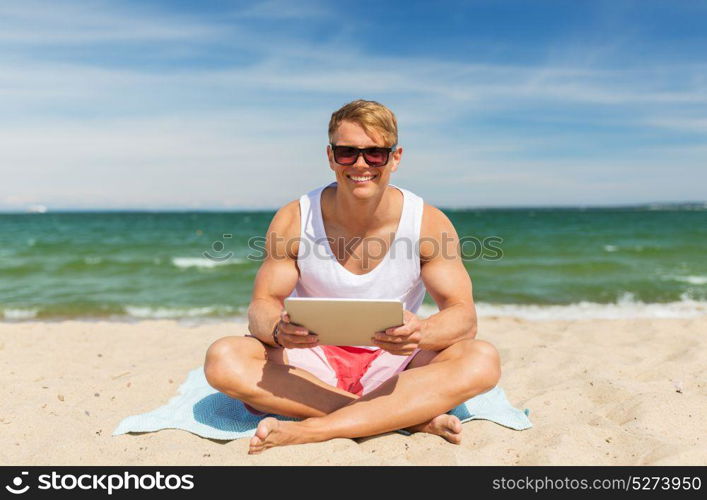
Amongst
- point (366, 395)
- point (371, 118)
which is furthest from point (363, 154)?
point (366, 395)

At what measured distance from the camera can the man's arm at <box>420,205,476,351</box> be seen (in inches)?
136

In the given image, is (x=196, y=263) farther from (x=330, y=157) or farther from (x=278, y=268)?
(x=330, y=157)

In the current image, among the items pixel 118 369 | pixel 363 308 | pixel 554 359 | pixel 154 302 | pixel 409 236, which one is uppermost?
pixel 409 236

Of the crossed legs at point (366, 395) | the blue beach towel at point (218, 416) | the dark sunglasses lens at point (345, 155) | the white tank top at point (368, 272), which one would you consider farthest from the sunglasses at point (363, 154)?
the blue beach towel at point (218, 416)

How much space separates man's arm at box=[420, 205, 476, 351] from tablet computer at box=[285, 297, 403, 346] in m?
0.68

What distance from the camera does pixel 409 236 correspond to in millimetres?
3586

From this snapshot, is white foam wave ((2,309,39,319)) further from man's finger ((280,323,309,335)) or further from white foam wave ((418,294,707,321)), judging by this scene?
man's finger ((280,323,309,335))

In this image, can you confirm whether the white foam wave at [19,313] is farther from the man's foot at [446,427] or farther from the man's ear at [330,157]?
the man's foot at [446,427]

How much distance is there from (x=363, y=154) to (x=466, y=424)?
6.10 ft

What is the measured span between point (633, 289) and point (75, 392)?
9.91 metres

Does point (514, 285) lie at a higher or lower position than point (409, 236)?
lower
